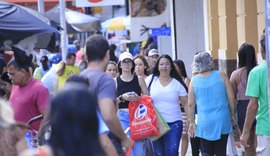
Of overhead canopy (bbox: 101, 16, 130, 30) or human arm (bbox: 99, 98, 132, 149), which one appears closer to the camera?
human arm (bbox: 99, 98, 132, 149)

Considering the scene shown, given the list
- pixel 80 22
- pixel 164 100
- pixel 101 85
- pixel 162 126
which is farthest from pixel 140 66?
pixel 80 22

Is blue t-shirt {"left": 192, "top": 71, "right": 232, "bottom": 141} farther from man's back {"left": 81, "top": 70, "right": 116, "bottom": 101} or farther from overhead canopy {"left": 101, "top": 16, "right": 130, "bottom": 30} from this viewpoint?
overhead canopy {"left": 101, "top": 16, "right": 130, "bottom": 30}

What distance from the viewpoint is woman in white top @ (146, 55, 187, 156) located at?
12688mm

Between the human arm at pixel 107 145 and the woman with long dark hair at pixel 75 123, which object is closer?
the woman with long dark hair at pixel 75 123

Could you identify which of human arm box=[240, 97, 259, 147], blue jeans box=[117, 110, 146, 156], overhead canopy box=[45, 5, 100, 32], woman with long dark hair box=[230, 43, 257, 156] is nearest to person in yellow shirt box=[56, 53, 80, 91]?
blue jeans box=[117, 110, 146, 156]

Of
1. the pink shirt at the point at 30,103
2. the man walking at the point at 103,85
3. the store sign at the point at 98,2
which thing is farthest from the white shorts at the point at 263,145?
the store sign at the point at 98,2

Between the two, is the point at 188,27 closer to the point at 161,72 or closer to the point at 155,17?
the point at 155,17

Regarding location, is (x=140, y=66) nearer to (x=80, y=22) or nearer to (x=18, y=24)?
(x=18, y=24)

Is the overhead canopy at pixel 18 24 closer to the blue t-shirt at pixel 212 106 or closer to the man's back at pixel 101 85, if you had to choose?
the blue t-shirt at pixel 212 106

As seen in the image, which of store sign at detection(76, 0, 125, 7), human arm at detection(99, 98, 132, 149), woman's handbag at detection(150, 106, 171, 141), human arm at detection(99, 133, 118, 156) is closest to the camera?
human arm at detection(99, 133, 118, 156)

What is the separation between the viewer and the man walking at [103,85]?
7.80 m

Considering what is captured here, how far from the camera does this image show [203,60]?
11.8m

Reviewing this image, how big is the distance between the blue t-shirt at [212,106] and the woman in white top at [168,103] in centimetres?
92

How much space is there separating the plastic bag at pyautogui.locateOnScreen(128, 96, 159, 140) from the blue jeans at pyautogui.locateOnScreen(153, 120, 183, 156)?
0.38 meters
